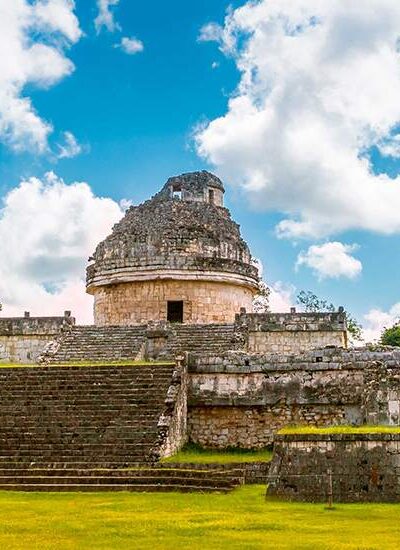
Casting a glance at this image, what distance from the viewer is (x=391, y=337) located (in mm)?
40719

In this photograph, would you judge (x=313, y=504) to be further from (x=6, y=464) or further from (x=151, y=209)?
(x=151, y=209)

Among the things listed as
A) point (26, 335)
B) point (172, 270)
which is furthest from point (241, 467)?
point (26, 335)

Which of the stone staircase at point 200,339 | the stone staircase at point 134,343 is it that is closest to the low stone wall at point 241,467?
the stone staircase at point 134,343

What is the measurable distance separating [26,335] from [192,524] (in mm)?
15876

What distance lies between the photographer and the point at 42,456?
14.2m

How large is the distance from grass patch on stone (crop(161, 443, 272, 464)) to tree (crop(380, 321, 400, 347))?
80.1ft

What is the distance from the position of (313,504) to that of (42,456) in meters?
5.42

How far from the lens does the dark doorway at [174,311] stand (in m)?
24.9

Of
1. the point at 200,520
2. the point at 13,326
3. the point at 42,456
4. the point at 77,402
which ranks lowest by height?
the point at 200,520

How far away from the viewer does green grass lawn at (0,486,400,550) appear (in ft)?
25.8

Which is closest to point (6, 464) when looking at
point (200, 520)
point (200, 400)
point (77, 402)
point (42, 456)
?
point (42, 456)

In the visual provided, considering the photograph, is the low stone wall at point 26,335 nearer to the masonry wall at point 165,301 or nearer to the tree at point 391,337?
the masonry wall at point 165,301

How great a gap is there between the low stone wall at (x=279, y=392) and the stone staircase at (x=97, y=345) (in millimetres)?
4058

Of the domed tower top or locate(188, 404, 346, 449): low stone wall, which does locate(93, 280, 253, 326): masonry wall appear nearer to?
the domed tower top
